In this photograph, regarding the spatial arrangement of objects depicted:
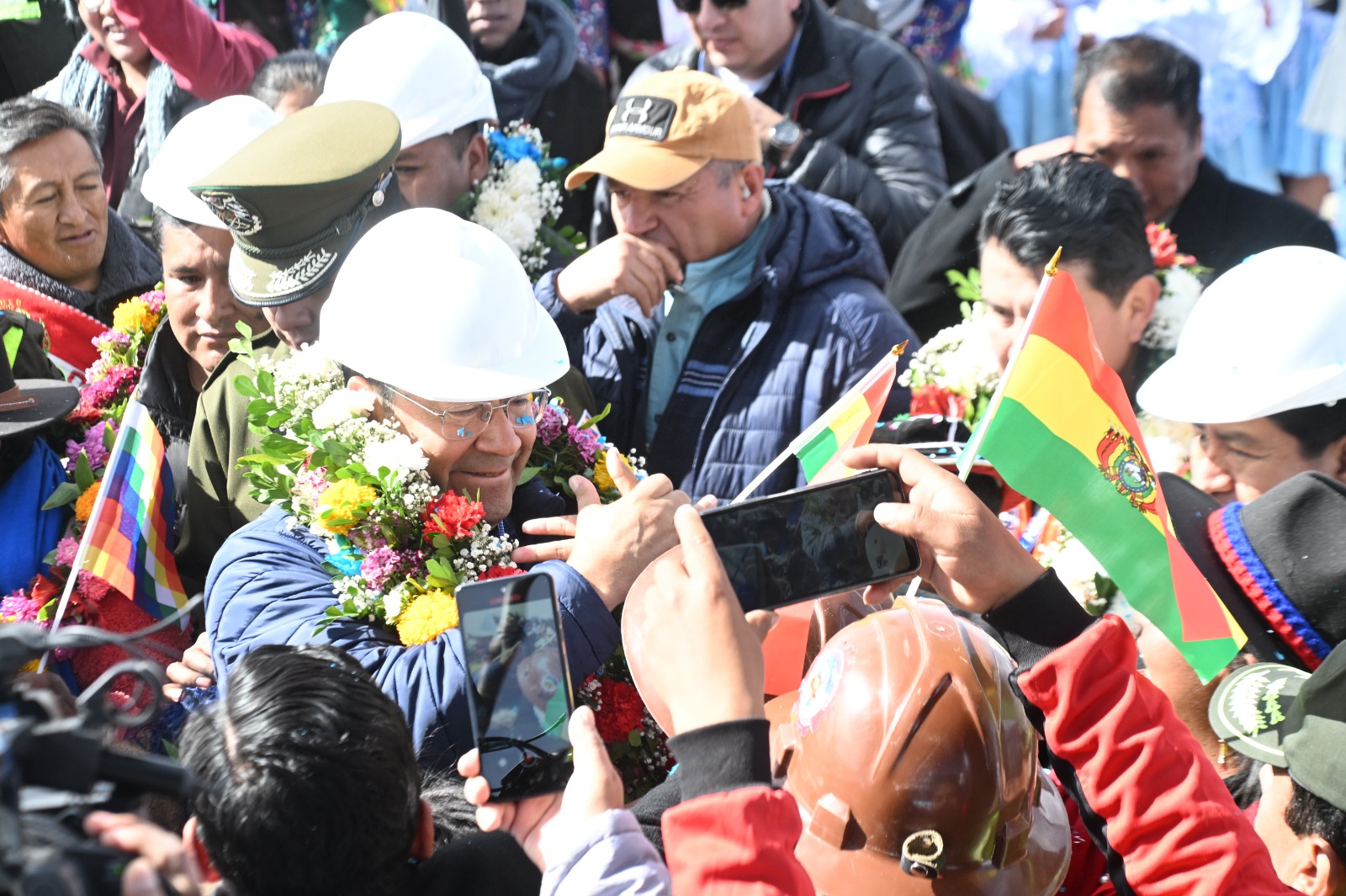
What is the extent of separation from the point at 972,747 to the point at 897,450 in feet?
1.77

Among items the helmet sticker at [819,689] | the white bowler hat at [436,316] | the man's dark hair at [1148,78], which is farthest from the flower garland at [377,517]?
the man's dark hair at [1148,78]

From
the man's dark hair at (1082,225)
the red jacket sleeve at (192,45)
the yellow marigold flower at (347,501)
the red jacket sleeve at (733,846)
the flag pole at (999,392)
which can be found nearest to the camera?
the red jacket sleeve at (733,846)

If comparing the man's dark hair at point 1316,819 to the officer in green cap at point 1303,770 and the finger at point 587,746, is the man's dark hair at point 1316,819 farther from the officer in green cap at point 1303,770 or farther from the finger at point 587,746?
the finger at point 587,746

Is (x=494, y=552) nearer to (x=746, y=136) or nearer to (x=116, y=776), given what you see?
(x=116, y=776)

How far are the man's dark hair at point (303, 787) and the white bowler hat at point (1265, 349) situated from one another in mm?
2359

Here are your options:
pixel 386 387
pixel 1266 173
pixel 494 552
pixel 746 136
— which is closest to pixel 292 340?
pixel 386 387

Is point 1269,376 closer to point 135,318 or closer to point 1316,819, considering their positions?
point 1316,819

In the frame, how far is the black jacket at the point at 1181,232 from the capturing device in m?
5.35

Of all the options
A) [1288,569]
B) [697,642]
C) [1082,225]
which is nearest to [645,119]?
[1082,225]

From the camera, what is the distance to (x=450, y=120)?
482 centimetres

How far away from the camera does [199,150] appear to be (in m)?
4.45

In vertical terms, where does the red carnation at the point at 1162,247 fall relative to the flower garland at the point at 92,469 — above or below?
above

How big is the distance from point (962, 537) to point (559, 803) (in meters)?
0.80

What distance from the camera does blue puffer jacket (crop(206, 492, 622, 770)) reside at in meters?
2.83
